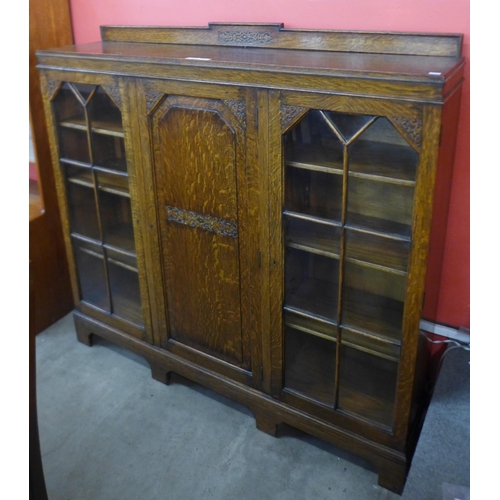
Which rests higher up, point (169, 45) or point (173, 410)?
point (169, 45)

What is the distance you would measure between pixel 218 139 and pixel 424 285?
2.13 ft

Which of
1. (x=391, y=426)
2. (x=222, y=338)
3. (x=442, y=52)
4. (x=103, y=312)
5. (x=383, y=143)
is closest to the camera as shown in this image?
(x=383, y=143)

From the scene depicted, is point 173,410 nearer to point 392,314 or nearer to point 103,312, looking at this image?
point 103,312

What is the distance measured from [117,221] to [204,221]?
44 cm

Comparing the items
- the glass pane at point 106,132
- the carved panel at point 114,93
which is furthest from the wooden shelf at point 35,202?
the carved panel at point 114,93

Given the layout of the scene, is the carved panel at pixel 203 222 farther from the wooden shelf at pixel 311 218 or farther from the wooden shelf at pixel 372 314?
the wooden shelf at pixel 372 314

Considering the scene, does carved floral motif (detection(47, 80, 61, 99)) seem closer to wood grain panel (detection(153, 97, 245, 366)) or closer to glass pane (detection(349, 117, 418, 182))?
wood grain panel (detection(153, 97, 245, 366))

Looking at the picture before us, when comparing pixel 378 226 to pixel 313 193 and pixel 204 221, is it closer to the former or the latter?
pixel 313 193

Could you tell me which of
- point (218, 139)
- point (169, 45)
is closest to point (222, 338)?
point (218, 139)

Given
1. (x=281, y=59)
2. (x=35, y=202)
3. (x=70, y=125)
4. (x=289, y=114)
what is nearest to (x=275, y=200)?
(x=289, y=114)

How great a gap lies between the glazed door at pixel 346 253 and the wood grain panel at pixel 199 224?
0.53 feet

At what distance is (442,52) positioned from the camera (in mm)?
1365

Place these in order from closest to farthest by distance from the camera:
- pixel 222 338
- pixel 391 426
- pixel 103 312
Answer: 1. pixel 391 426
2. pixel 222 338
3. pixel 103 312

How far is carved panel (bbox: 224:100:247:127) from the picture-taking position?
1.38m
